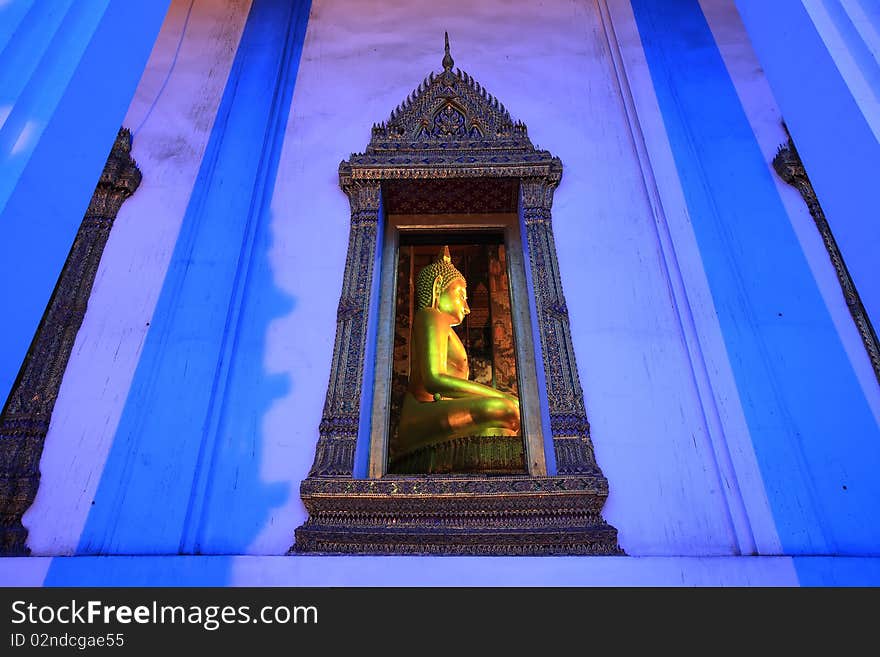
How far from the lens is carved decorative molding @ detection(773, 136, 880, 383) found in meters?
2.92

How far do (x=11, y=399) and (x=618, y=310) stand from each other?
257cm

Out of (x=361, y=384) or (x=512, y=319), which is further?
(x=512, y=319)

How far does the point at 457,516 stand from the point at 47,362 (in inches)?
72.9

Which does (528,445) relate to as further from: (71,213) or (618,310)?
(71,213)

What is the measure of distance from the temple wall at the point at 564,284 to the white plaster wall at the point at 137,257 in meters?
0.01

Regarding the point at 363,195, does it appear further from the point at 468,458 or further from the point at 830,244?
the point at 830,244

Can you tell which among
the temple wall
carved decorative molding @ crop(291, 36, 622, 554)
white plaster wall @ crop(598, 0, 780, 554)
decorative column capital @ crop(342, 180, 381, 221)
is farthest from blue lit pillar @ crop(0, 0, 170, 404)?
white plaster wall @ crop(598, 0, 780, 554)

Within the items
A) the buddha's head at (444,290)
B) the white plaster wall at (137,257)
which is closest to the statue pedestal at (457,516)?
the white plaster wall at (137,257)

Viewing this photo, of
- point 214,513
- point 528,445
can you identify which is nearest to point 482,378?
point 528,445

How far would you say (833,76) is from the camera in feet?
5.43

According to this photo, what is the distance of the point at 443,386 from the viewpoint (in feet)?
10.6

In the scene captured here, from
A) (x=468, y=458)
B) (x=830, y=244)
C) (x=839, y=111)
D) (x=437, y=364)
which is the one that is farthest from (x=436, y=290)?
(x=839, y=111)

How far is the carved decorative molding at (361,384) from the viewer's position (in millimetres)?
2473

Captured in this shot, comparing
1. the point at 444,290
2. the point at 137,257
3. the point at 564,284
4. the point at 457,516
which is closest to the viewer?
the point at 457,516
